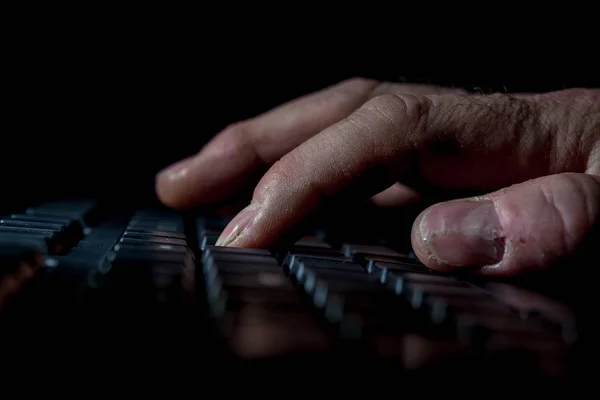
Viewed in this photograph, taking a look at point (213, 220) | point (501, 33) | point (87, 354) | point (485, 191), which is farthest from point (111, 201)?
point (501, 33)

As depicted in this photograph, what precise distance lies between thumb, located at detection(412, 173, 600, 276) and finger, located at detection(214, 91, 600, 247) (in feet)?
0.45

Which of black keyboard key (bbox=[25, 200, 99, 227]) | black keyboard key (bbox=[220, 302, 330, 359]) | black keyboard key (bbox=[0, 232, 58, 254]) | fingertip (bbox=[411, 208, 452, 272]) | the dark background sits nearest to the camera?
black keyboard key (bbox=[220, 302, 330, 359])

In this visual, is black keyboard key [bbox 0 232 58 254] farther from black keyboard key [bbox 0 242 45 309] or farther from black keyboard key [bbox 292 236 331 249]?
black keyboard key [bbox 292 236 331 249]

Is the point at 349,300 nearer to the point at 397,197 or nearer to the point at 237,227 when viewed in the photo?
the point at 237,227

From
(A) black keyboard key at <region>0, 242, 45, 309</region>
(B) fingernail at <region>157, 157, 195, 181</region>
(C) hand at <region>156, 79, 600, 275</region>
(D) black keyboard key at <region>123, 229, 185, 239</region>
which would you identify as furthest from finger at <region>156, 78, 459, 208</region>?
(A) black keyboard key at <region>0, 242, 45, 309</region>

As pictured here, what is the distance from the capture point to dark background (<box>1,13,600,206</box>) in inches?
56.6

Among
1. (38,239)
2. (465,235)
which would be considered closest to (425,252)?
(465,235)

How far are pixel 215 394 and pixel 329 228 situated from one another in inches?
27.0

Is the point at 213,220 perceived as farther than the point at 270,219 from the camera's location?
Yes

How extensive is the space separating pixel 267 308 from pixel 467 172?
0.50 meters

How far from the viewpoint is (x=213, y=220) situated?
1.00m

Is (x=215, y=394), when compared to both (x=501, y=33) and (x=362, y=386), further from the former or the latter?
(x=501, y=33)

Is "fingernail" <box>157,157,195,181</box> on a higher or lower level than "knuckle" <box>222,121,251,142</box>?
lower

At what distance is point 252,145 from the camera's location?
3.67 feet
